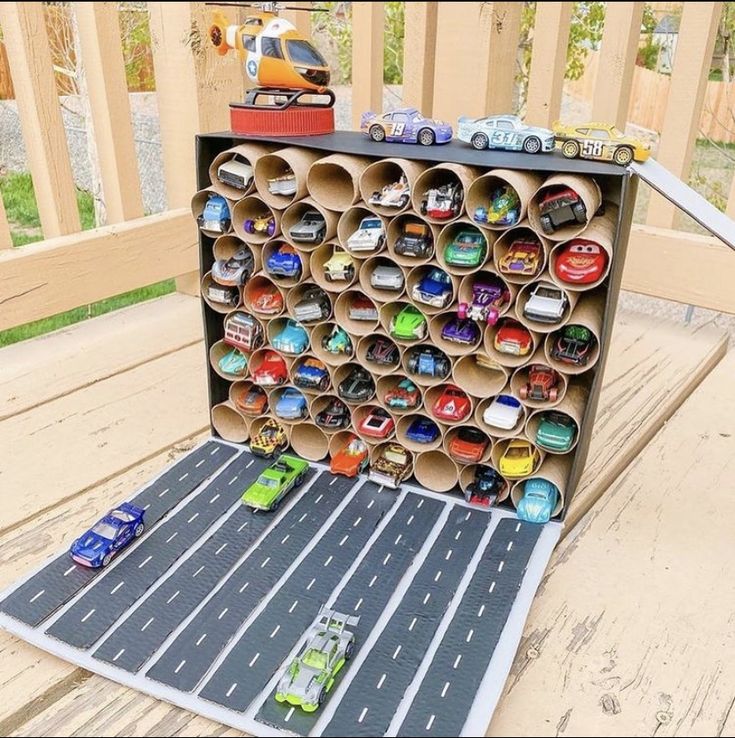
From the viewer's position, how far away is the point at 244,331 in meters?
1.19

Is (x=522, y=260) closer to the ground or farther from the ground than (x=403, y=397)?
farther from the ground

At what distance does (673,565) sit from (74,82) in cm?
169

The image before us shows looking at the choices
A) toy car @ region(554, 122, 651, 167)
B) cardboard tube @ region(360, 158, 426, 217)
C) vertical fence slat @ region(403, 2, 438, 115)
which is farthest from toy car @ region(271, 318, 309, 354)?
vertical fence slat @ region(403, 2, 438, 115)

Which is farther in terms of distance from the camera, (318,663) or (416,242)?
(416,242)

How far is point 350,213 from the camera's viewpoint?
3.51 feet

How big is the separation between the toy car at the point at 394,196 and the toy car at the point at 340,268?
0.33ft

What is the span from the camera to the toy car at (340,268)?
3.56 feet

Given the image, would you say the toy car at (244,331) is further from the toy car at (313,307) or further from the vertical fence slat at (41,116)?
the vertical fence slat at (41,116)

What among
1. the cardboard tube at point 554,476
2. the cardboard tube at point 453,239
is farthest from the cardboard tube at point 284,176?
the cardboard tube at point 554,476

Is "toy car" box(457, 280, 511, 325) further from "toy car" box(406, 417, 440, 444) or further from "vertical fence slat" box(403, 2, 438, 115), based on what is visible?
"vertical fence slat" box(403, 2, 438, 115)

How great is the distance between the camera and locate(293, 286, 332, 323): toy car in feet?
3.73

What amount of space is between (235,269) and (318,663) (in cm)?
63

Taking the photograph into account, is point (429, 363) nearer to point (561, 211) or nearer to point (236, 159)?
point (561, 211)

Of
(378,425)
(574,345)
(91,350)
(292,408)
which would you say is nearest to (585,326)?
(574,345)
